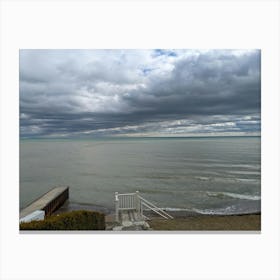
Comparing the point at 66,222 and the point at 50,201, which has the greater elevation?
the point at 66,222

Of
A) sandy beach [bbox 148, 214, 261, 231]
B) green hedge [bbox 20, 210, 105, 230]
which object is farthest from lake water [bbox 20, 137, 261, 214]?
sandy beach [bbox 148, 214, 261, 231]

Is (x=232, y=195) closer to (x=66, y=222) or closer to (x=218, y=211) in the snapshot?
(x=218, y=211)

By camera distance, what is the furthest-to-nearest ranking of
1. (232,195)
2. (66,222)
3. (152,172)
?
(152,172), (232,195), (66,222)

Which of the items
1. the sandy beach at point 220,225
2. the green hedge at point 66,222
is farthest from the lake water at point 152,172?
the sandy beach at point 220,225

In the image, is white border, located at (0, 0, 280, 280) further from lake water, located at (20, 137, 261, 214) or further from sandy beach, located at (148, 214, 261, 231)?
lake water, located at (20, 137, 261, 214)
